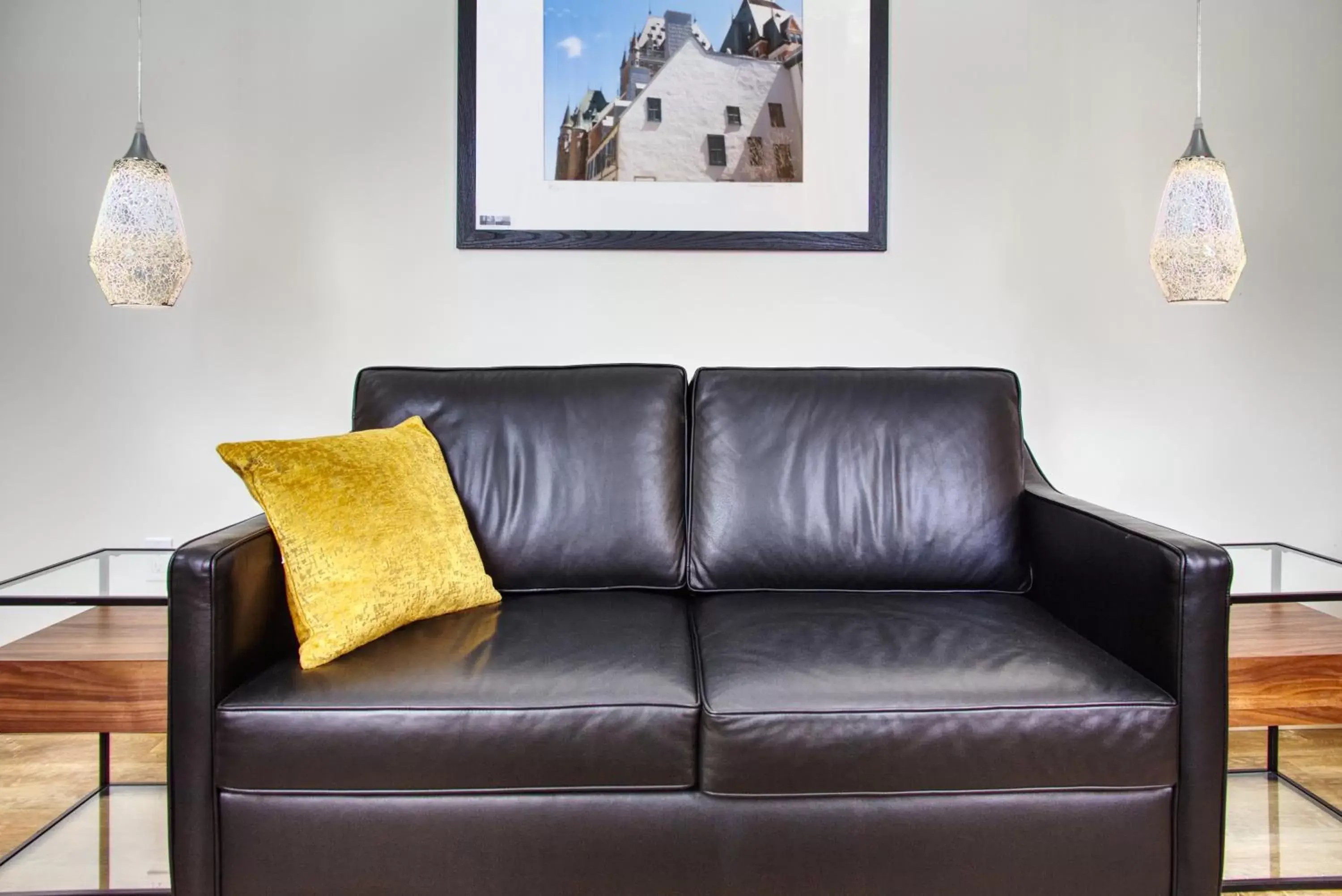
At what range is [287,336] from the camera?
8.08 ft

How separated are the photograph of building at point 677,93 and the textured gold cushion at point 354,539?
116 cm

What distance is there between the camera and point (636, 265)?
2492mm

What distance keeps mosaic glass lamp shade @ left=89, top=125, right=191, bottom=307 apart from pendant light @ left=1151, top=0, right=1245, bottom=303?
7.82 feet

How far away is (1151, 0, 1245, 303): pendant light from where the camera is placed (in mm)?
2074

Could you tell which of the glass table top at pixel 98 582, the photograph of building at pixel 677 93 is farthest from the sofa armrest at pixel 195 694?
the photograph of building at pixel 677 93

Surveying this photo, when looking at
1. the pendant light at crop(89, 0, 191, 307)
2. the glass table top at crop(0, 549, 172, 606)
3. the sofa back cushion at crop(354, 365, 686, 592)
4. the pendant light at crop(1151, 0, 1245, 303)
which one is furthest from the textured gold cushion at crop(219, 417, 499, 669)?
the pendant light at crop(1151, 0, 1245, 303)

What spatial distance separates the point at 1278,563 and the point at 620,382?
148cm

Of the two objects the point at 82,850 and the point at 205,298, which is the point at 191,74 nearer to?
the point at 205,298

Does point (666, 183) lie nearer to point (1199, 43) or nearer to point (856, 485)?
point (856, 485)

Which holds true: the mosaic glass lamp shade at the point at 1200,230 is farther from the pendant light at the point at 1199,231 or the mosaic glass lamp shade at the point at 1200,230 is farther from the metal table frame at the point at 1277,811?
the metal table frame at the point at 1277,811

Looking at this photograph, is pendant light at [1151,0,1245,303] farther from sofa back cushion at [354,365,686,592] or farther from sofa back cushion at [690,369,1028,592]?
sofa back cushion at [354,365,686,592]

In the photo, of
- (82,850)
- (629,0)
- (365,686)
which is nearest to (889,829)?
(365,686)

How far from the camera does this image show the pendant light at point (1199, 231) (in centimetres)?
207

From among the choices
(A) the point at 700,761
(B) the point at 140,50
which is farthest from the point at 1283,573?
(B) the point at 140,50
